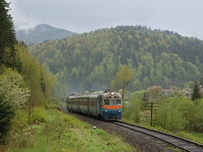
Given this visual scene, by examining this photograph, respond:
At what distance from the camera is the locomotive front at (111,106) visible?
1367 inches

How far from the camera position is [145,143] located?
18.2 m

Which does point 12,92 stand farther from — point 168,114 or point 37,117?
point 168,114

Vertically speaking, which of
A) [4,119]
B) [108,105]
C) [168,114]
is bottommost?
[168,114]

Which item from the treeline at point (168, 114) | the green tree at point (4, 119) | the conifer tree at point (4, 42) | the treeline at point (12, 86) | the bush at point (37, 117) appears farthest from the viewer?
the treeline at point (168, 114)

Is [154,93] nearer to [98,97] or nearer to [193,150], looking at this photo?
[98,97]

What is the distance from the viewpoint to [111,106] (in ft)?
115

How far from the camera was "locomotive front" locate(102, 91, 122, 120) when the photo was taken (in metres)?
34.7

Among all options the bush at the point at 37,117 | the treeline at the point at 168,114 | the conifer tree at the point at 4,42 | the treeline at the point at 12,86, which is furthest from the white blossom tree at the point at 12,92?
the treeline at the point at 168,114

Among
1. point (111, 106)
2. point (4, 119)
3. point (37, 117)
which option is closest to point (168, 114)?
point (111, 106)

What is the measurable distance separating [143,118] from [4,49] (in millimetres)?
31285

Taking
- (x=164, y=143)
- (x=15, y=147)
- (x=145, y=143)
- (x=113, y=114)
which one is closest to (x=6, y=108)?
(x=15, y=147)

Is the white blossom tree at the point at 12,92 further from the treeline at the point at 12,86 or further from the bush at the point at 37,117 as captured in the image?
the bush at the point at 37,117

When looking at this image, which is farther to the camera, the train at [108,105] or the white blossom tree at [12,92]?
the train at [108,105]

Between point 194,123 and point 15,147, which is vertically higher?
point 15,147
